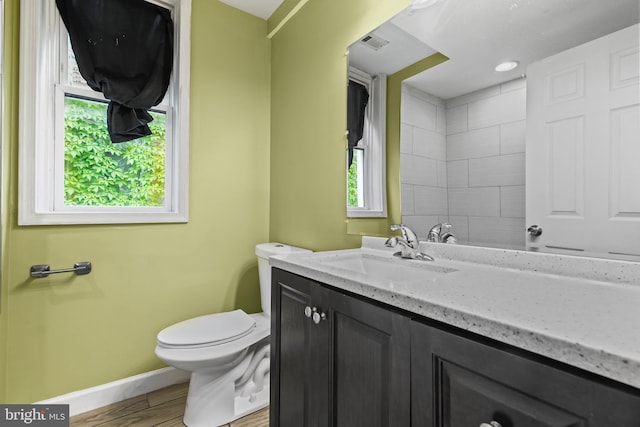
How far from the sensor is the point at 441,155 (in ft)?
4.16

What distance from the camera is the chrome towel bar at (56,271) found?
5.08 feet

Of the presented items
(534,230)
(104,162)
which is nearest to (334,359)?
(534,230)

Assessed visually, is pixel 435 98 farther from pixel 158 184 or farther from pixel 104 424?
pixel 104 424

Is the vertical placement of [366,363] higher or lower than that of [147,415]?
higher

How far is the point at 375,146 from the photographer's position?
1514 mm

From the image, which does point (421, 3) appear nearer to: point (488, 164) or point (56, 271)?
point (488, 164)

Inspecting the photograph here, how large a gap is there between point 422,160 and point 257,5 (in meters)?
1.71

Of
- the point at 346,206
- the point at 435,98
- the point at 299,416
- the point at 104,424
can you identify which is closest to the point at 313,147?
the point at 346,206

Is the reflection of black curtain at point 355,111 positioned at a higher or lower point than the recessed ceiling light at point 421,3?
lower

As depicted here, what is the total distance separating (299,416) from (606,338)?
3.05 ft

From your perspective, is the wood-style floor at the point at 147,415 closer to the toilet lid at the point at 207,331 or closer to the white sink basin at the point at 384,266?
the toilet lid at the point at 207,331

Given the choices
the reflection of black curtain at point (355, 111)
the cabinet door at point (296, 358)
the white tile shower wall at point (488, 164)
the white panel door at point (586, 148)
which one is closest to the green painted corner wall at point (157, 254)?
the reflection of black curtain at point (355, 111)

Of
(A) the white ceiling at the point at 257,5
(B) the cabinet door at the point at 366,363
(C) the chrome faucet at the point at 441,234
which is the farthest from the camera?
(A) the white ceiling at the point at 257,5

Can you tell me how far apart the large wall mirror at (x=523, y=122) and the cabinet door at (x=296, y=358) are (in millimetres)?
602
